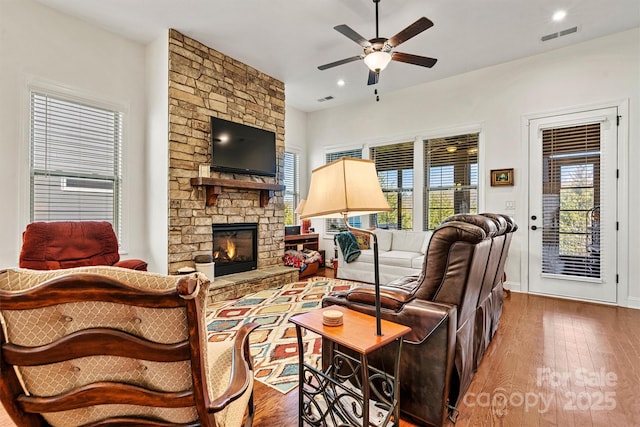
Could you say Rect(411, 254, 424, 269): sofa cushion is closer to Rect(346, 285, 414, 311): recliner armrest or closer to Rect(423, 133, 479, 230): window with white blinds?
Rect(423, 133, 479, 230): window with white blinds

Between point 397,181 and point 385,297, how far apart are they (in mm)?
4299

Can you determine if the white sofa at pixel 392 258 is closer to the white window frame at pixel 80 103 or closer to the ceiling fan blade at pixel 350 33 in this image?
the ceiling fan blade at pixel 350 33

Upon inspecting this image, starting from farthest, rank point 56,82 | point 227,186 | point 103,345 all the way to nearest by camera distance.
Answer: point 227,186 < point 56,82 < point 103,345

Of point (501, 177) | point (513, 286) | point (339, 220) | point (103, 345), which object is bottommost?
point (513, 286)

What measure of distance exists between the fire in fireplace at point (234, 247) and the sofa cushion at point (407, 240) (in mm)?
2394

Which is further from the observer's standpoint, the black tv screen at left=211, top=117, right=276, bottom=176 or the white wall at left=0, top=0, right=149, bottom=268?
the black tv screen at left=211, top=117, right=276, bottom=176

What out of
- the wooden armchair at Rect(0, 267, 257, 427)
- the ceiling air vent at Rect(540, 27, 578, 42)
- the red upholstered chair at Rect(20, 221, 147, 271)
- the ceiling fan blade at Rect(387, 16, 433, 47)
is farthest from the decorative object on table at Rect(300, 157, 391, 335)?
the ceiling air vent at Rect(540, 27, 578, 42)

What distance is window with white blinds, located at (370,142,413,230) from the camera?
5609 millimetres

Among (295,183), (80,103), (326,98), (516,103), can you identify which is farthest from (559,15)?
(80,103)

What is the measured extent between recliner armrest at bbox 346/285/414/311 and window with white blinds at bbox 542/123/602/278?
11.8 ft

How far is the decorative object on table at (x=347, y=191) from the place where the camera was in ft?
4.46

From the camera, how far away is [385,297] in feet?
5.71

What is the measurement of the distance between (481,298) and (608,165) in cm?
319

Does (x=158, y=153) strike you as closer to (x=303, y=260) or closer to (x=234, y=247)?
(x=234, y=247)
